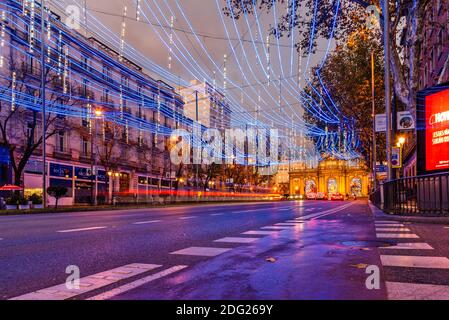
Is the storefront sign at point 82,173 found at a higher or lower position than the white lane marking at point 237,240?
higher

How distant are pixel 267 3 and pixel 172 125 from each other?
4844 centimetres

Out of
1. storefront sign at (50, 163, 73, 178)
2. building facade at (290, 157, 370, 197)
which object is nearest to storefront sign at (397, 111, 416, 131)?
storefront sign at (50, 163, 73, 178)

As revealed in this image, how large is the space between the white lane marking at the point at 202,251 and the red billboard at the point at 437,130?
1084 cm

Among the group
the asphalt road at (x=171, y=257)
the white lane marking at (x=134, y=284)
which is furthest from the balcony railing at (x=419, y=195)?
the white lane marking at (x=134, y=284)

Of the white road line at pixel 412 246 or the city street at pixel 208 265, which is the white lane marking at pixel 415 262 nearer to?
the city street at pixel 208 265

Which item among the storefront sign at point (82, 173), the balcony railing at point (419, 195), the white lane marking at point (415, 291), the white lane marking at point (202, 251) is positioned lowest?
the white lane marking at point (202, 251)

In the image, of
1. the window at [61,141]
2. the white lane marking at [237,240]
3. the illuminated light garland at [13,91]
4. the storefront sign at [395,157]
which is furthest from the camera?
the window at [61,141]

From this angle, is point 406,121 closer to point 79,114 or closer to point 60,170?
point 79,114

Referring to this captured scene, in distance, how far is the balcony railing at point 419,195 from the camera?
44.3 ft

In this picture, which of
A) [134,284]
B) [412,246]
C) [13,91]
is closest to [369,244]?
[412,246]

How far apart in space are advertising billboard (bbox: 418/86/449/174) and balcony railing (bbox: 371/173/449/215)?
1145mm

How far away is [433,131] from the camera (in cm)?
1564

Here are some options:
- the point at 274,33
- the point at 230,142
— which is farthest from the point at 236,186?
the point at 274,33

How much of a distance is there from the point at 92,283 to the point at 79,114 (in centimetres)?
3990
